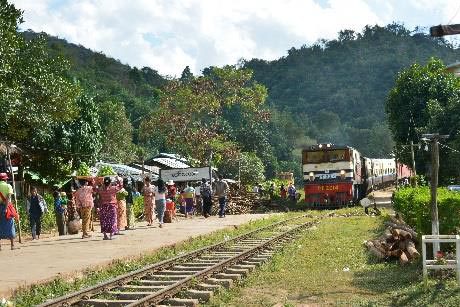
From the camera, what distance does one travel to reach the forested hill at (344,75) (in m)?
118

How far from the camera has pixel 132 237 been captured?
1758cm

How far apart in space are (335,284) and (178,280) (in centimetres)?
245

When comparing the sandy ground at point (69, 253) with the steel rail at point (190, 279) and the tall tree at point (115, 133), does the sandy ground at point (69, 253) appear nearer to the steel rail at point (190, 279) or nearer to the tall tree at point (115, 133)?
the steel rail at point (190, 279)

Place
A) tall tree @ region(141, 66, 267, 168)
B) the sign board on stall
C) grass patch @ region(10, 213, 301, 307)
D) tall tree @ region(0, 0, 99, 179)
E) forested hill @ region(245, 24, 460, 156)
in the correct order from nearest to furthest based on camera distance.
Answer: grass patch @ region(10, 213, 301, 307) → tall tree @ region(0, 0, 99, 179) → the sign board on stall → tall tree @ region(141, 66, 267, 168) → forested hill @ region(245, 24, 460, 156)

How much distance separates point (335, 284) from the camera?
10.1 metres

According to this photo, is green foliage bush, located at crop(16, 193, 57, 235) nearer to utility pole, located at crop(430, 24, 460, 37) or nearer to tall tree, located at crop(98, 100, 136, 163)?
utility pole, located at crop(430, 24, 460, 37)

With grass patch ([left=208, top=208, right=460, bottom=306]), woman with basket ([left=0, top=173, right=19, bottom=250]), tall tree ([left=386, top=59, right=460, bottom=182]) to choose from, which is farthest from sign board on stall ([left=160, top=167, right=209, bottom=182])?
tall tree ([left=386, top=59, right=460, bottom=182])

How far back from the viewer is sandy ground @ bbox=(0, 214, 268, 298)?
10.6 m

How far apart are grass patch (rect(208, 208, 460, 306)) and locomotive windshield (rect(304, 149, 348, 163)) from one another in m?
18.2

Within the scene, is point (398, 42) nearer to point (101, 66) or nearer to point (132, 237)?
point (101, 66)

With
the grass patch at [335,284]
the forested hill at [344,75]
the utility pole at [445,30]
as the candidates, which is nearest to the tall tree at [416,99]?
the grass patch at [335,284]

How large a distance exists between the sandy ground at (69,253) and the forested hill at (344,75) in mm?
93611

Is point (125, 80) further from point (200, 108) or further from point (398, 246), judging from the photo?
point (398, 246)

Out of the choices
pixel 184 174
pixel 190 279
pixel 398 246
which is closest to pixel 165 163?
pixel 184 174
